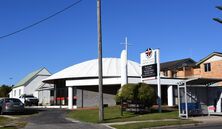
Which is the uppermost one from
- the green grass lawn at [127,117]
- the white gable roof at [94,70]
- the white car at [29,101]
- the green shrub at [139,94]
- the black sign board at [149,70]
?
the white gable roof at [94,70]

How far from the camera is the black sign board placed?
29.9 meters

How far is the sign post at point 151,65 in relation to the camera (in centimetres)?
2960

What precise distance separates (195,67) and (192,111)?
3725cm

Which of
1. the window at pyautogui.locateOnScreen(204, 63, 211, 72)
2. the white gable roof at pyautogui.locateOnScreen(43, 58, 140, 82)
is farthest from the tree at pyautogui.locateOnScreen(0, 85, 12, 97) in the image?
the window at pyautogui.locateOnScreen(204, 63, 211, 72)

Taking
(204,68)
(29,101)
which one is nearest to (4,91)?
(29,101)

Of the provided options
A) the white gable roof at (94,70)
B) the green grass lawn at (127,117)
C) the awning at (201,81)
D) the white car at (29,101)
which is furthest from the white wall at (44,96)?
the awning at (201,81)

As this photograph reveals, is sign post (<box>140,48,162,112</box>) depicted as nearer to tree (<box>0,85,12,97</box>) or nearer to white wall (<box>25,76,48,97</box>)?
white wall (<box>25,76,48,97</box>)

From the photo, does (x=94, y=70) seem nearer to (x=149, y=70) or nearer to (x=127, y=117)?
(x=149, y=70)

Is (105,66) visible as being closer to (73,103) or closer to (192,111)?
(73,103)

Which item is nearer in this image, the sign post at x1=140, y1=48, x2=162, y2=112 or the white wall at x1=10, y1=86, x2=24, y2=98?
the sign post at x1=140, y1=48, x2=162, y2=112

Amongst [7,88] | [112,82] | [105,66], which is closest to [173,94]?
[112,82]

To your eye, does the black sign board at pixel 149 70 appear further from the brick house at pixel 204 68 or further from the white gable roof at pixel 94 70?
the brick house at pixel 204 68

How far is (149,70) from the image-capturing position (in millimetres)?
30422

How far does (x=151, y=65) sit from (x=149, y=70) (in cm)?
47
